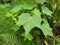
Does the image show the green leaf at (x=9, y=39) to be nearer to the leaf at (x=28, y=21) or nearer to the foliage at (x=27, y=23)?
the foliage at (x=27, y=23)

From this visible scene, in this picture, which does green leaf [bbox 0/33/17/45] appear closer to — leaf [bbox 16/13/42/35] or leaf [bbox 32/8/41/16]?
leaf [bbox 16/13/42/35]

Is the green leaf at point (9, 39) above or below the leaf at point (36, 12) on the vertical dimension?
below

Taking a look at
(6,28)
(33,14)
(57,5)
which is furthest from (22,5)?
(57,5)

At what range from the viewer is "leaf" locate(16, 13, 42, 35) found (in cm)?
164

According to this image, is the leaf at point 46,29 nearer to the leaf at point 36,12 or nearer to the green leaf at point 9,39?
the leaf at point 36,12

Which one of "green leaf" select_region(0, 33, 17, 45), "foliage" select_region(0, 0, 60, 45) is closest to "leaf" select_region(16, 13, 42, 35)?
"foliage" select_region(0, 0, 60, 45)

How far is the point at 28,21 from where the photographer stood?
169 cm

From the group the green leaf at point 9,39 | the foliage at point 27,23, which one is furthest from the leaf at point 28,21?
the green leaf at point 9,39

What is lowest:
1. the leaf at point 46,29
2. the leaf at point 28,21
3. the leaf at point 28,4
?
the leaf at point 46,29

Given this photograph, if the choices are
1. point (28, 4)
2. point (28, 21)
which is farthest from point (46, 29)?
point (28, 4)

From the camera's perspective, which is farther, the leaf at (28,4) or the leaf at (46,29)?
the leaf at (28,4)

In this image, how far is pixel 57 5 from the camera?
6.95 feet

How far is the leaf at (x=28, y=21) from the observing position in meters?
1.64

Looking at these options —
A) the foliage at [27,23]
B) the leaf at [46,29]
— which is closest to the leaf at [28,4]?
the foliage at [27,23]
